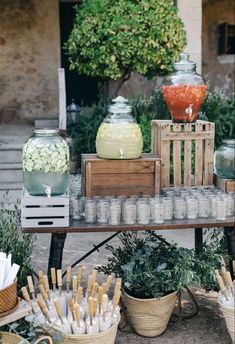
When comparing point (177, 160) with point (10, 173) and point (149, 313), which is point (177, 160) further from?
point (10, 173)

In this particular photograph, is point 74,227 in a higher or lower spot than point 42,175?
lower

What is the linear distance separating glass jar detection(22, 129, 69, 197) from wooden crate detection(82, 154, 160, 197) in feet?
0.70

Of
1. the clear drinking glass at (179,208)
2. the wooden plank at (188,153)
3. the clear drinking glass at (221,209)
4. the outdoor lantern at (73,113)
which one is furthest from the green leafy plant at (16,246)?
the outdoor lantern at (73,113)

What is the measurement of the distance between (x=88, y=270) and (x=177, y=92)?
2.03m

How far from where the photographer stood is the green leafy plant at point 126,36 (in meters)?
7.61

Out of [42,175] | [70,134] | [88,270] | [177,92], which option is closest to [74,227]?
[42,175]

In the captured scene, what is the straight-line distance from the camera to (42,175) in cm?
369

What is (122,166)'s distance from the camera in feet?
12.9

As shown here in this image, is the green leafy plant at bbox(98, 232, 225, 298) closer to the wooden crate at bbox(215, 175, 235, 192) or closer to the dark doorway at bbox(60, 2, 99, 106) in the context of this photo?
the wooden crate at bbox(215, 175, 235, 192)

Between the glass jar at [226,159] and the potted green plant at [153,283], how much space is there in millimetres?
598

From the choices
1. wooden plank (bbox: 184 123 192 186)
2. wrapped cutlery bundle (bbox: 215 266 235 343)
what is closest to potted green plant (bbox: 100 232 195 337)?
wrapped cutlery bundle (bbox: 215 266 235 343)

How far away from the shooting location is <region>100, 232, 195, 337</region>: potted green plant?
3889 mm

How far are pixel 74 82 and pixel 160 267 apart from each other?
7833mm

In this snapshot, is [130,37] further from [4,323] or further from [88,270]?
[4,323]
